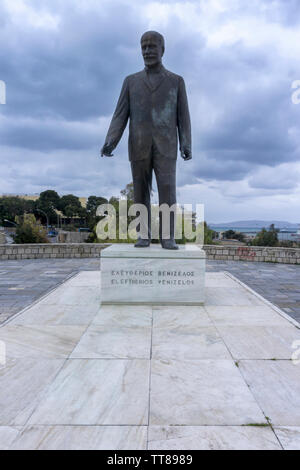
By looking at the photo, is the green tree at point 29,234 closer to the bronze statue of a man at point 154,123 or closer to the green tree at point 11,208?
the bronze statue of a man at point 154,123

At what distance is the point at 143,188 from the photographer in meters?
5.20

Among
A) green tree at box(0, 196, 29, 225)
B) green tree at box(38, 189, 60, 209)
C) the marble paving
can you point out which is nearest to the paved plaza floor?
the marble paving

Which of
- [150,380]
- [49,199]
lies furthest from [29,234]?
[49,199]

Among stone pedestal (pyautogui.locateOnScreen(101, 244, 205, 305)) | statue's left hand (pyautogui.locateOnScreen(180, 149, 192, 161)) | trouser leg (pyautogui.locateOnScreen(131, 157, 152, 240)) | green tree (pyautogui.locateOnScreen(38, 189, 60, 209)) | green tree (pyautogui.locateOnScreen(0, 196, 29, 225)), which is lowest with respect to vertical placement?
stone pedestal (pyautogui.locateOnScreen(101, 244, 205, 305))

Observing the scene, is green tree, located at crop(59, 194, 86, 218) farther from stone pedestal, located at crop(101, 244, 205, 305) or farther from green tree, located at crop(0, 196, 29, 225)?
stone pedestal, located at crop(101, 244, 205, 305)

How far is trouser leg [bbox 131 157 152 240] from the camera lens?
16.7 feet

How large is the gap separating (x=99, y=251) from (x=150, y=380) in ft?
32.3

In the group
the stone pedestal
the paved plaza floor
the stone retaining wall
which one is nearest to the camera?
the stone pedestal

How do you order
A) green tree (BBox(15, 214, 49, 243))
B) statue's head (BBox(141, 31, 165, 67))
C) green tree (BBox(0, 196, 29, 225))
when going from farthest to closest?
green tree (BBox(0, 196, 29, 225)) → green tree (BBox(15, 214, 49, 243)) → statue's head (BBox(141, 31, 165, 67))

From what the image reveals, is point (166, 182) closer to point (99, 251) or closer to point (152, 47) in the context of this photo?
point (152, 47)

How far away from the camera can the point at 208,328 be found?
377 centimetres

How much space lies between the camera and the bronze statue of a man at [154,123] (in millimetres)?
4855

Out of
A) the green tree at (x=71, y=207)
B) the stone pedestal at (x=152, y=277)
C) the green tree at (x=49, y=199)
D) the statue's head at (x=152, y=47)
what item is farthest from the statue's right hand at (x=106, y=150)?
the green tree at (x=49, y=199)
